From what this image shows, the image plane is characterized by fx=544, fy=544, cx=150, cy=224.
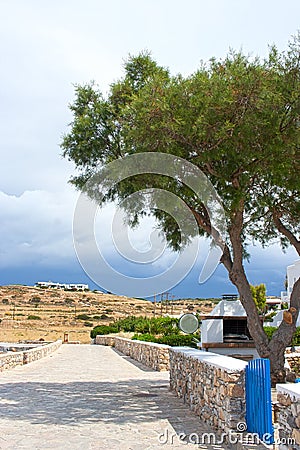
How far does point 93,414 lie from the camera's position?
9.70 m

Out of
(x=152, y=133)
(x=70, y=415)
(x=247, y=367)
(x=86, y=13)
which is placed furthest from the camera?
(x=86, y=13)

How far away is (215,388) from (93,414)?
3.06m

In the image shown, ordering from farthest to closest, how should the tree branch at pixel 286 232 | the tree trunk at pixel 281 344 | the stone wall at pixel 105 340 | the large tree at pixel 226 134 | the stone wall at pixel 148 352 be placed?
1. the stone wall at pixel 105 340
2. the stone wall at pixel 148 352
3. the tree branch at pixel 286 232
4. the tree trunk at pixel 281 344
5. the large tree at pixel 226 134

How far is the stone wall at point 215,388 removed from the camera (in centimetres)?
677

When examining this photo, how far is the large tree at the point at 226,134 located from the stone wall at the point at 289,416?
579 cm

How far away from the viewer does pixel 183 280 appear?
503 inches

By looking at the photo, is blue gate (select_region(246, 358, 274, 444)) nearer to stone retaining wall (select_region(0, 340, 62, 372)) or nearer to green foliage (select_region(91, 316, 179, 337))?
stone retaining wall (select_region(0, 340, 62, 372))

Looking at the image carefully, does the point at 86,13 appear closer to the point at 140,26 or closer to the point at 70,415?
the point at 140,26

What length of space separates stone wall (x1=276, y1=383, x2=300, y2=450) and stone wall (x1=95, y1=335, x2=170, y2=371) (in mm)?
11960

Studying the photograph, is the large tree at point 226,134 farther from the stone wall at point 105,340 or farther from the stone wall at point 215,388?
the stone wall at point 105,340

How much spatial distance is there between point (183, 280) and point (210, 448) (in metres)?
6.19

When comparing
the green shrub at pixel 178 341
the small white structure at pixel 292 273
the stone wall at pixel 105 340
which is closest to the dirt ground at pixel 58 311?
the stone wall at pixel 105 340

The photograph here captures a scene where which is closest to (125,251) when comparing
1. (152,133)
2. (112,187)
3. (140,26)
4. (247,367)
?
(112,187)

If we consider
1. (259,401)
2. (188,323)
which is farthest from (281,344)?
(188,323)
